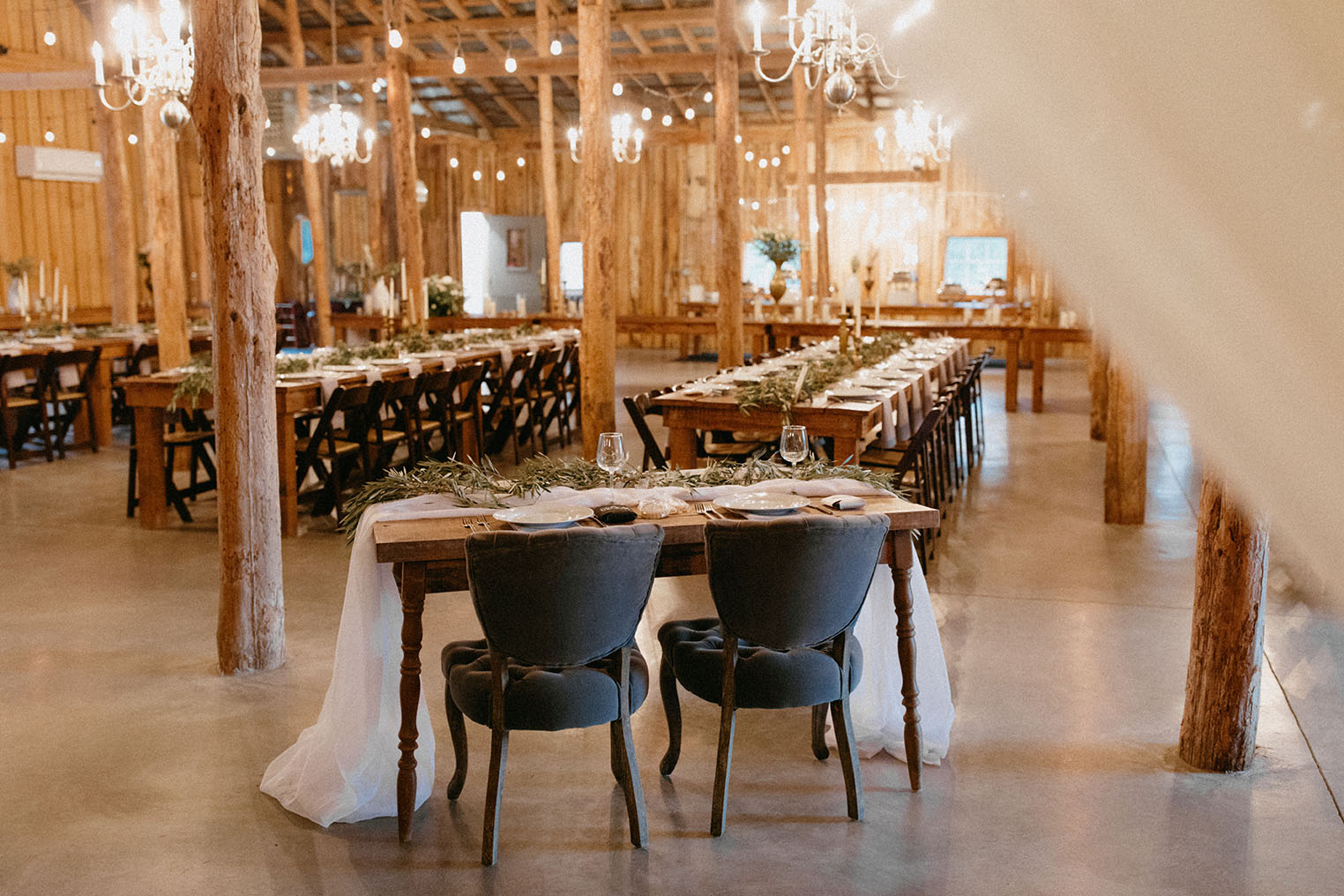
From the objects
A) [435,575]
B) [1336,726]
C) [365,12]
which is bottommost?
[1336,726]

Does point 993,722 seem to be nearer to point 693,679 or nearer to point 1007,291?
→ point 693,679

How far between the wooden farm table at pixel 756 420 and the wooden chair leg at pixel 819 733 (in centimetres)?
198

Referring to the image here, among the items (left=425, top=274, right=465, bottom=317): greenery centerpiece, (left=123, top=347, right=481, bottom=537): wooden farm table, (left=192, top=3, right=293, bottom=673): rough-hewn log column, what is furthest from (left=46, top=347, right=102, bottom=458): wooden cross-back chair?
(left=192, top=3, right=293, bottom=673): rough-hewn log column

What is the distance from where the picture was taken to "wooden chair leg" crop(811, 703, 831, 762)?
3471mm

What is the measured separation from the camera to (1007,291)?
55.5ft

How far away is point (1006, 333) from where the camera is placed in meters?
12.1

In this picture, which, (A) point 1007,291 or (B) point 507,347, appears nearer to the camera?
(B) point 507,347

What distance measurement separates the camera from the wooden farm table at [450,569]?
9.66 ft

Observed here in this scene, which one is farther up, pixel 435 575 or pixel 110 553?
pixel 435 575

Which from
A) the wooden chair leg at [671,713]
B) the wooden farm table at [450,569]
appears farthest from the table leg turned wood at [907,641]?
the wooden chair leg at [671,713]

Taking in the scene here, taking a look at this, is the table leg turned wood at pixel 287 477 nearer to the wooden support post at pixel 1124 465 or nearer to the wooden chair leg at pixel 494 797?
the wooden chair leg at pixel 494 797

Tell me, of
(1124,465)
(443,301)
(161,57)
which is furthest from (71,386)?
(1124,465)

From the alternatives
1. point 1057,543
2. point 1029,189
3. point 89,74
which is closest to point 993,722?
point 1057,543

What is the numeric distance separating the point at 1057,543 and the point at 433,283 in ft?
29.4
